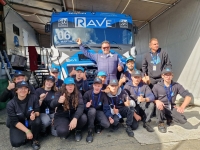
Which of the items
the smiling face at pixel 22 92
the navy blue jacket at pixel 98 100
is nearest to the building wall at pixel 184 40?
the navy blue jacket at pixel 98 100

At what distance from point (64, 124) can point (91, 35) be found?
102 inches

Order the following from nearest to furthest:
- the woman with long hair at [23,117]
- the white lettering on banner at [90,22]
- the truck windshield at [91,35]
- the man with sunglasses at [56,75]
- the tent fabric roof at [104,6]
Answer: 1. the woman with long hair at [23,117]
2. the man with sunglasses at [56,75]
3. the truck windshield at [91,35]
4. the white lettering on banner at [90,22]
5. the tent fabric roof at [104,6]

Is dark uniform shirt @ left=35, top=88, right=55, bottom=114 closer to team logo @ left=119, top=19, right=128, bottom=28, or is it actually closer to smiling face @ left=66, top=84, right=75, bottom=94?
smiling face @ left=66, top=84, right=75, bottom=94

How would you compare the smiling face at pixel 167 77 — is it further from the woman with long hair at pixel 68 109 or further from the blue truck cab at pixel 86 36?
the woman with long hair at pixel 68 109

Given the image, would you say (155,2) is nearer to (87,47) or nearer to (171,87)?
(87,47)

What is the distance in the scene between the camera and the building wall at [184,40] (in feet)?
15.7

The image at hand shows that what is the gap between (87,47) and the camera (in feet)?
14.5

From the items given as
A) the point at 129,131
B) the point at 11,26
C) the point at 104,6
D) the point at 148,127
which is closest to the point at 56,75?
the point at 129,131

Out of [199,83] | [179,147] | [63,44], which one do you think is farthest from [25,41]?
[179,147]

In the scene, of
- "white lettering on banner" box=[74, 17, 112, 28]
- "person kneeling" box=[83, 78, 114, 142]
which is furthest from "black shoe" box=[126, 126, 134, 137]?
"white lettering on banner" box=[74, 17, 112, 28]

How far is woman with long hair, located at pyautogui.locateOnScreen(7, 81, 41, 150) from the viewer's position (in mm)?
2629

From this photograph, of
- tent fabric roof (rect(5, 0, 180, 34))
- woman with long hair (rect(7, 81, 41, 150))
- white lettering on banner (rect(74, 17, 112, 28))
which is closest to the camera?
woman with long hair (rect(7, 81, 41, 150))

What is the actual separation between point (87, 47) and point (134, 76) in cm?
158

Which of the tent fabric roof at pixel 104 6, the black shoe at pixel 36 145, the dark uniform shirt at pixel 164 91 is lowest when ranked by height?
the black shoe at pixel 36 145
